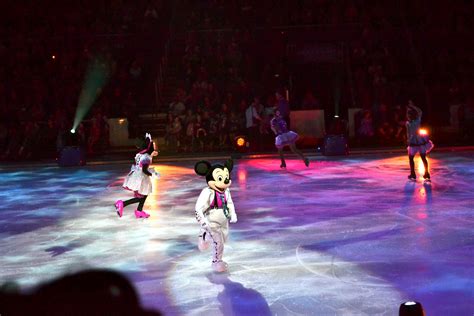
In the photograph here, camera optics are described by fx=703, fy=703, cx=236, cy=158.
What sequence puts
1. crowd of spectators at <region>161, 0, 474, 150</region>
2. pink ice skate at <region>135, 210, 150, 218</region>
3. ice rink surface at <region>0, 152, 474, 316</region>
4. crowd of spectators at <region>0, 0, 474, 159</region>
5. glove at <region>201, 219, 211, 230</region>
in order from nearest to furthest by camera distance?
ice rink surface at <region>0, 152, 474, 316</region> < glove at <region>201, 219, 211, 230</region> < pink ice skate at <region>135, 210, 150, 218</region> < crowd of spectators at <region>0, 0, 474, 159</region> < crowd of spectators at <region>161, 0, 474, 150</region>

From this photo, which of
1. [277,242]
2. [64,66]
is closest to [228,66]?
[64,66]

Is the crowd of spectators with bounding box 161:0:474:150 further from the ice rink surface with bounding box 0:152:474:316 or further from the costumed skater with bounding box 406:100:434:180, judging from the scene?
the costumed skater with bounding box 406:100:434:180

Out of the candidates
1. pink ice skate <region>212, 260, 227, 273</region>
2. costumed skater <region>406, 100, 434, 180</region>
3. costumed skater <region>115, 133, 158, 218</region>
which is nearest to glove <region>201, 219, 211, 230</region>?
pink ice skate <region>212, 260, 227, 273</region>

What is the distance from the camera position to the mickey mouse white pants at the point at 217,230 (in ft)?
26.6

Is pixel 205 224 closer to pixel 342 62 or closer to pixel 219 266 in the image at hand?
pixel 219 266

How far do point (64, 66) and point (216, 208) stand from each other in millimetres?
19674

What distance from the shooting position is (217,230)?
8148 millimetres

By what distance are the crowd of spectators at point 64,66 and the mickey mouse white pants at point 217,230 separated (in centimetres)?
1541

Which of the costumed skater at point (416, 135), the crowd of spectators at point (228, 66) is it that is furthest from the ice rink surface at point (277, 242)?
the crowd of spectators at point (228, 66)

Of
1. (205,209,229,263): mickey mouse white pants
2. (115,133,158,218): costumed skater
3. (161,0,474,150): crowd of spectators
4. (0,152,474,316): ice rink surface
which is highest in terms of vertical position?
(161,0,474,150): crowd of spectators

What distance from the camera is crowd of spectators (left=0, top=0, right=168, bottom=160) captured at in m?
24.2

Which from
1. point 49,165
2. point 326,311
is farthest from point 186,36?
point 326,311

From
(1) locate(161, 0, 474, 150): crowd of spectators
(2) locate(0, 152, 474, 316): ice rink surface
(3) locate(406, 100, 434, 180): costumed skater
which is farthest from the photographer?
(1) locate(161, 0, 474, 150): crowd of spectators

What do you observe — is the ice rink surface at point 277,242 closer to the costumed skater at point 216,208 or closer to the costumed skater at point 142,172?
the costumed skater at point 216,208
